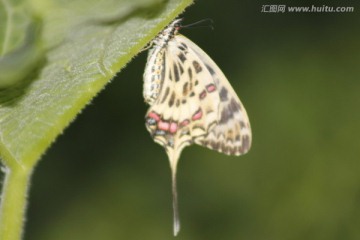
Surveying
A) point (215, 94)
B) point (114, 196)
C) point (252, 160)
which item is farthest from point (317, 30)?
point (215, 94)

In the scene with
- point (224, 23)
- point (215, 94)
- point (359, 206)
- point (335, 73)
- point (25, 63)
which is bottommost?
point (359, 206)

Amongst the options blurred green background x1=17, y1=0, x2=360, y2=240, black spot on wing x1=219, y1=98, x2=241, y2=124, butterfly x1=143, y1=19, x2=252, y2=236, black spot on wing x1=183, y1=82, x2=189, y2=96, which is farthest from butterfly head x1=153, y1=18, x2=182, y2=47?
blurred green background x1=17, y1=0, x2=360, y2=240

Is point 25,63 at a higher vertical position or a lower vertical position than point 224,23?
higher

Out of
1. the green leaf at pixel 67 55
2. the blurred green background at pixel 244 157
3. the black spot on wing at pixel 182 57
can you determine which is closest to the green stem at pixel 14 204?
the green leaf at pixel 67 55

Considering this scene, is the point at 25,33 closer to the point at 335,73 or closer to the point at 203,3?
the point at 203,3

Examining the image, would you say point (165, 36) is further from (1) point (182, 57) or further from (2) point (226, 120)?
(2) point (226, 120)

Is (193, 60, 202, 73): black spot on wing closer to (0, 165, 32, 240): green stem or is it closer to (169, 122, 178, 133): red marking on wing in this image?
(169, 122, 178, 133): red marking on wing
